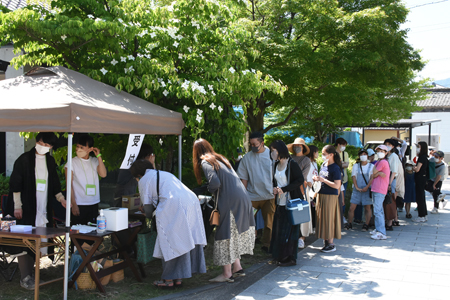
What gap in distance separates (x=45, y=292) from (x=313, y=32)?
28.3 feet

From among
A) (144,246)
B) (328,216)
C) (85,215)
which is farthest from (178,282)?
(328,216)

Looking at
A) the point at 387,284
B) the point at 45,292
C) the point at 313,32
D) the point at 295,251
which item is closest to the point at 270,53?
the point at 313,32

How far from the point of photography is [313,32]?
34.4 ft

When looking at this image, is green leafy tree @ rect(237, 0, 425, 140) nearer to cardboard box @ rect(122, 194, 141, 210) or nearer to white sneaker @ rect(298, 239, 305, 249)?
white sneaker @ rect(298, 239, 305, 249)

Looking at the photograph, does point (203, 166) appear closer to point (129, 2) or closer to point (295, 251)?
point (295, 251)

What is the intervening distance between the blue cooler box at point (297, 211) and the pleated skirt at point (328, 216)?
957mm

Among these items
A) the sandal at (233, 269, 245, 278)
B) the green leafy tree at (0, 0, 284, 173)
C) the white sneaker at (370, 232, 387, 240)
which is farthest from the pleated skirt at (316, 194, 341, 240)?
the sandal at (233, 269, 245, 278)

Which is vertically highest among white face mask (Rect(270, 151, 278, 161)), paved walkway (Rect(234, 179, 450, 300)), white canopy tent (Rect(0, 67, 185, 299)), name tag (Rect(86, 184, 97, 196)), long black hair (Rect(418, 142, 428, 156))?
white canopy tent (Rect(0, 67, 185, 299))

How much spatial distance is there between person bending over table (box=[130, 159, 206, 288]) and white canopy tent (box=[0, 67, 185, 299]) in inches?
26.2

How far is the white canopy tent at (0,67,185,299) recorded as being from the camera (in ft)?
13.9

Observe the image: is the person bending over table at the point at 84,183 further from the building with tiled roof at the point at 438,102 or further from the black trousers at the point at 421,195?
the building with tiled roof at the point at 438,102

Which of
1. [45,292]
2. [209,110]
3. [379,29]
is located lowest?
[45,292]

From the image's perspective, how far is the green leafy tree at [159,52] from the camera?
588 cm

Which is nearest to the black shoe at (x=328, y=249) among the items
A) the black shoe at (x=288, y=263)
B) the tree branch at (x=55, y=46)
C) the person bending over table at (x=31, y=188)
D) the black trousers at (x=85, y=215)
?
the black shoe at (x=288, y=263)
